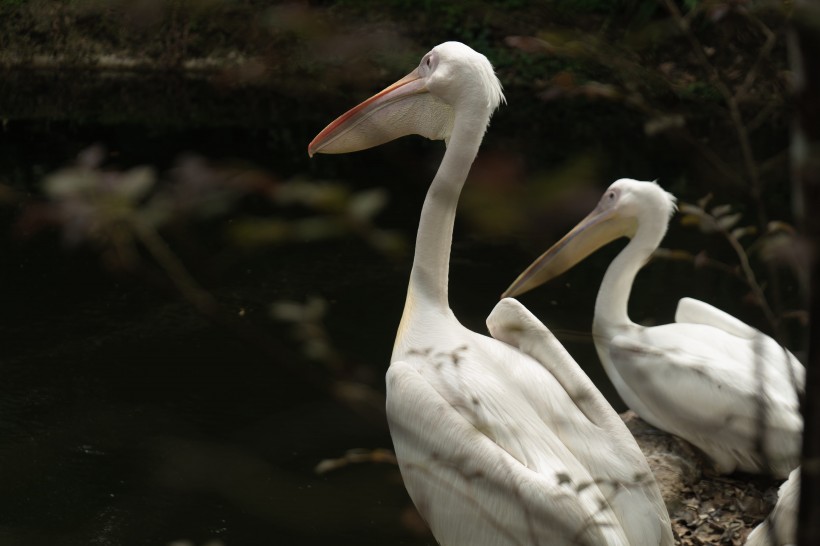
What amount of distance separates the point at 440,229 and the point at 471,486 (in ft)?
2.93

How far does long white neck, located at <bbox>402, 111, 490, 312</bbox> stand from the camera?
3357 mm

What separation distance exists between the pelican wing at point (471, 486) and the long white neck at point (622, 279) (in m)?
2.03

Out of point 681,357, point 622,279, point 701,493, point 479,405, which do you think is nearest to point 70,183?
point 479,405

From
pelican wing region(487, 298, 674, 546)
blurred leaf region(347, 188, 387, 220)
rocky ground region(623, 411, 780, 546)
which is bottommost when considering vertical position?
rocky ground region(623, 411, 780, 546)

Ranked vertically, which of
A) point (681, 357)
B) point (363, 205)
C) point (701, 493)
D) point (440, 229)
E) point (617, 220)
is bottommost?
point (701, 493)

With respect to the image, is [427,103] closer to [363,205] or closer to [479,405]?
[479,405]

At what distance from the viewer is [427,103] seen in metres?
3.48

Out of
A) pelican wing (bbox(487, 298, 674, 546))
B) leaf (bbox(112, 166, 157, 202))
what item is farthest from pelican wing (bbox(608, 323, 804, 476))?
leaf (bbox(112, 166, 157, 202))

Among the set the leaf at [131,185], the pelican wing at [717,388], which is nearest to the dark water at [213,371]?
the leaf at [131,185]

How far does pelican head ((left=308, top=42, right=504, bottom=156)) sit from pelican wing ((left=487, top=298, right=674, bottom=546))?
0.69m

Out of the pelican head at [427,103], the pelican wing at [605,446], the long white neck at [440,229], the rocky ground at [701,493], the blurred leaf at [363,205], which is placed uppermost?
the blurred leaf at [363,205]

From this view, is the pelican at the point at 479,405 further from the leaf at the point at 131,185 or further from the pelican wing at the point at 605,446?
the leaf at the point at 131,185

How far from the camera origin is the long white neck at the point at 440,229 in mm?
3357

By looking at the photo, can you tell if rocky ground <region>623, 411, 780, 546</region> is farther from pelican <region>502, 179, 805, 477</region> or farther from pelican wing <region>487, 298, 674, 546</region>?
pelican wing <region>487, 298, 674, 546</region>
